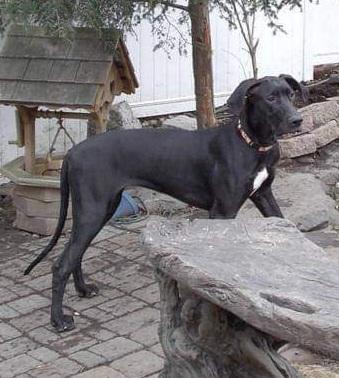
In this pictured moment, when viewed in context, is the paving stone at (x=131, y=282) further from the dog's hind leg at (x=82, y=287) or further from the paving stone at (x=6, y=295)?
the paving stone at (x=6, y=295)

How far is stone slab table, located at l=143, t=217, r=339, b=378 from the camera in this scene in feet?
7.72

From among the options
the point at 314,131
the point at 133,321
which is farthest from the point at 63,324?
the point at 314,131

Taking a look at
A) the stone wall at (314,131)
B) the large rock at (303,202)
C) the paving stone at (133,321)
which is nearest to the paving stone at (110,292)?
the paving stone at (133,321)

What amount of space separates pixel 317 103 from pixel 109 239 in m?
3.36

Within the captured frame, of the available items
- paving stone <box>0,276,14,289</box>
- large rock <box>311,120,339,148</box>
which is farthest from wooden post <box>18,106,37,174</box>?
large rock <box>311,120,339,148</box>

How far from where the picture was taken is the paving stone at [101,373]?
394 centimetres

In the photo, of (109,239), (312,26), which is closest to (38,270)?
(109,239)

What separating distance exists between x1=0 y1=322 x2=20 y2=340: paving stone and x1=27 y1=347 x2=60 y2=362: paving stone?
26 cm

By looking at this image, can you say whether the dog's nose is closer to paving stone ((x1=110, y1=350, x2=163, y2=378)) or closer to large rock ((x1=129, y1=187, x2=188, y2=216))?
paving stone ((x1=110, y1=350, x2=163, y2=378))

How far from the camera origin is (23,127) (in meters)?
6.34

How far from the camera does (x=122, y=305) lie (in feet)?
16.1

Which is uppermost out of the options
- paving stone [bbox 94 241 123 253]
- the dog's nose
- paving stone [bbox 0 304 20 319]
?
the dog's nose

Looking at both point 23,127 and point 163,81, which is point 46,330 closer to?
point 23,127

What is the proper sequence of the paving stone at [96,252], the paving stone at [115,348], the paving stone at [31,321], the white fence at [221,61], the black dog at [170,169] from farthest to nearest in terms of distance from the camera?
the white fence at [221,61]
the paving stone at [96,252]
the paving stone at [31,321]
the black dog at [170,169]
the paving stone at [115,348]
